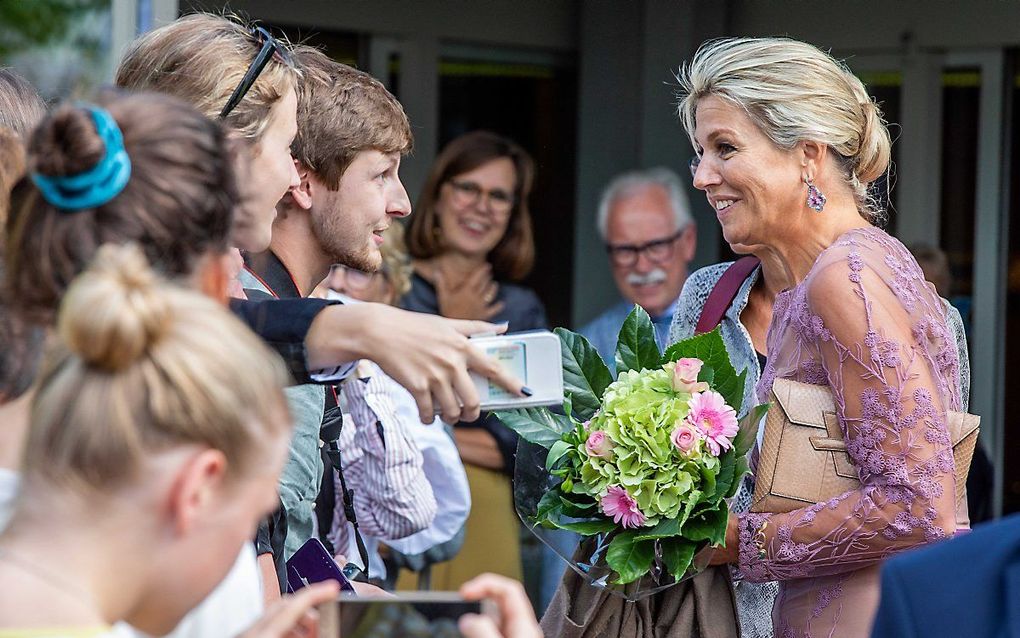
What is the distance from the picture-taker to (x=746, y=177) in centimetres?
285

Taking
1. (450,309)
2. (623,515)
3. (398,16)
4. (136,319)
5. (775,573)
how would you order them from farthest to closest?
(398,16), (450,309), (775,573), (623,515), (136,319)

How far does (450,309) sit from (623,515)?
9.29ft

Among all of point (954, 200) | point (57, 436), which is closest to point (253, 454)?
point (57, 436)

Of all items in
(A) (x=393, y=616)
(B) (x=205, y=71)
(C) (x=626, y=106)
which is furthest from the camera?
(C) (x=626, y=106)

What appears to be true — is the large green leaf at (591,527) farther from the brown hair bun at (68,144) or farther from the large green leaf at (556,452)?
the brown hair bun at (68,144)

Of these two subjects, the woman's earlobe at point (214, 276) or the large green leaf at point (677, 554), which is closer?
the woman's earlobe at point (214, 276)

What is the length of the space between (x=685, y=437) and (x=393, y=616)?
1.00m

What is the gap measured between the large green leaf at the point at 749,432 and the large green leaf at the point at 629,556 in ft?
0.77

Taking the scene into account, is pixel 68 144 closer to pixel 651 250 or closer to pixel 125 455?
pixel 125 455

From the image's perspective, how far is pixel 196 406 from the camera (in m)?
1.31

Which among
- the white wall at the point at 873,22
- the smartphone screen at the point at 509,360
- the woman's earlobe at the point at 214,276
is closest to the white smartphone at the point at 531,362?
the smartphone screen at the point at 509,360

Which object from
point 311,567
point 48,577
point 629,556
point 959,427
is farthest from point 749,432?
point 48,577

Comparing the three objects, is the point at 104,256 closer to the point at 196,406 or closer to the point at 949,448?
the point at 196,406

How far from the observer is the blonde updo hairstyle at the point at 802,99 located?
2.81 meters
